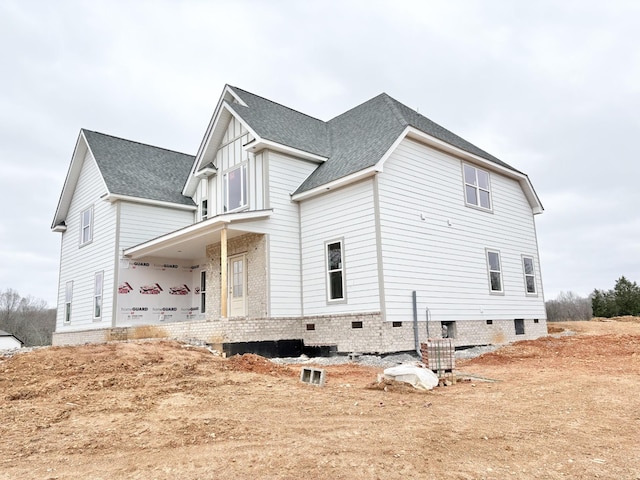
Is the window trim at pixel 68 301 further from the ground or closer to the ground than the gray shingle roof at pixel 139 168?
closer to the ground

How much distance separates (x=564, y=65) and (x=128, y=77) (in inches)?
740

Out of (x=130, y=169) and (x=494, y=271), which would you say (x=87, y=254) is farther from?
(x=494, y=271)

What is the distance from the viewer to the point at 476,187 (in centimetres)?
1689

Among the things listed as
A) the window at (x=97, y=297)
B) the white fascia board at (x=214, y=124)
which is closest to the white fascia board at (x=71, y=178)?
the window at (x=97, y=297)

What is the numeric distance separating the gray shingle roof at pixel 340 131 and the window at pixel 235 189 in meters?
1.87

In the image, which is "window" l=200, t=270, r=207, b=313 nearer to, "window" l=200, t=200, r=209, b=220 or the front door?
"window" l=200, t=200, r=209, b=220

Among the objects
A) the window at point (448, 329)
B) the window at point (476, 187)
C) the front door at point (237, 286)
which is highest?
the window at point (476, 187)

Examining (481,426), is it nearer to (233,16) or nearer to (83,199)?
(233,16)

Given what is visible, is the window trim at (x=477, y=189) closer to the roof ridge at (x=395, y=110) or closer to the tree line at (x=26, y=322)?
the roof ridge at (x=395, y=110)

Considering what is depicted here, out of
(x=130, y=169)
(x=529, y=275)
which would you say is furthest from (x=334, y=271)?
(x=130, y=169)

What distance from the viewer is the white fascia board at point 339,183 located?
12906 mm

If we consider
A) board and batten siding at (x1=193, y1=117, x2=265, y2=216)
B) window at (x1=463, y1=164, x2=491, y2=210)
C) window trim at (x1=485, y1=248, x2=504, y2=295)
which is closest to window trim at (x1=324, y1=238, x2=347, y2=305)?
board and batten siding at (x1=193, y1=117, x2=265, y2=216)

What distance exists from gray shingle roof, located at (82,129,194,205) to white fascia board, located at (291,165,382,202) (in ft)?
22.8

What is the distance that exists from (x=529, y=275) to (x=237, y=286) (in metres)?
11.6
